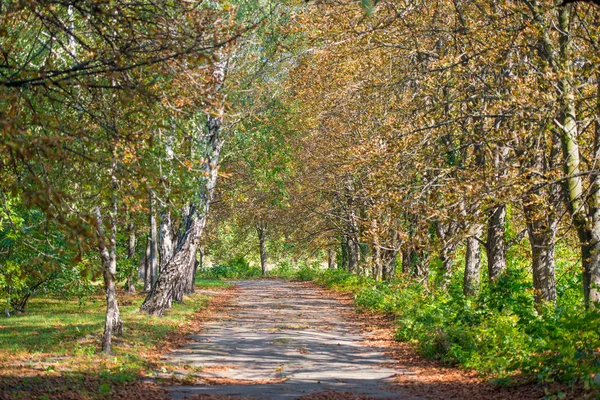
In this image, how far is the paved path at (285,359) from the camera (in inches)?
440

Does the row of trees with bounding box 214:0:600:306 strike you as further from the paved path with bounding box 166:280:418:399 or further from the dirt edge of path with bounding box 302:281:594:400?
the paved path with bounding box 166:280:418:399

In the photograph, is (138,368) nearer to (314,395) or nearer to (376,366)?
(314,395)

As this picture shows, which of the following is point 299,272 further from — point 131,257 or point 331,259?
point 131,257

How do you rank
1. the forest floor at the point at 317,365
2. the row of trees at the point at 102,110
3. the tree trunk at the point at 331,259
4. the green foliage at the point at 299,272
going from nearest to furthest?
the row of trees at the point at 102,110, the forest floor at the point at 317,365, the green foliage at the point at 299,272, the tree trunk at the point at 331,259

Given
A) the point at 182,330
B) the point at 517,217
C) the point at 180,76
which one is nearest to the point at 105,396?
the point at 180,76

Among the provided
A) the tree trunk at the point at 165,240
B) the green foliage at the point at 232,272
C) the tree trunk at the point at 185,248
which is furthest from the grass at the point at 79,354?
the green foliage at the point at 232,272

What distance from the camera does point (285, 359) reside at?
1465 cm

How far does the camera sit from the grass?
10.4 meters

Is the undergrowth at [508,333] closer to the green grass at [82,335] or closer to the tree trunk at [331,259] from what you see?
the green grass at [82,335]

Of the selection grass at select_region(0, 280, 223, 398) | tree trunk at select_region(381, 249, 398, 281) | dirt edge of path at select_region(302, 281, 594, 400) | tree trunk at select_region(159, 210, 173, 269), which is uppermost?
tree trunk at select_region(159, 210, 173, 269)

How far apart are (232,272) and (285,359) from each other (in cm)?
5594

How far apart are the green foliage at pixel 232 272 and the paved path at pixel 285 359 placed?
4395 cm

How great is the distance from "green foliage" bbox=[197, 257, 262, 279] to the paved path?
43950mm

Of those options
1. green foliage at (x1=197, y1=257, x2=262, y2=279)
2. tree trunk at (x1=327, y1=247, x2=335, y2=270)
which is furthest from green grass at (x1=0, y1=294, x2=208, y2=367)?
green foliage at (x1=197, y1=257, x2=262, y2=279)
